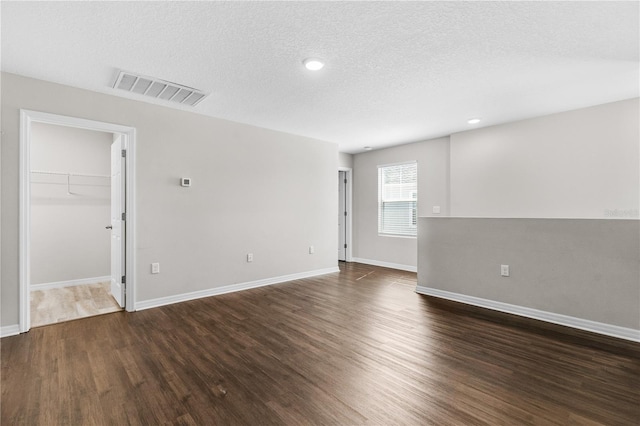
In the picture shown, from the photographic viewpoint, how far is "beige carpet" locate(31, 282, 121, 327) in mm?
3385

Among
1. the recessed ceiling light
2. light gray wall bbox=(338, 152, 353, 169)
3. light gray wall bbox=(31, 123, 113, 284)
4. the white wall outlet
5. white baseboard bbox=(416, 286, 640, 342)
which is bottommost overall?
white baseboard bbox=(416, 286, 640, 342)

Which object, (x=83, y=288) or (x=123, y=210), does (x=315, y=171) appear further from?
(x=83, y=288)

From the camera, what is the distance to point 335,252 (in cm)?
600

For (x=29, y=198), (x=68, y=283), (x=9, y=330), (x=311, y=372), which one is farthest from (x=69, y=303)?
(x=311, y=372)

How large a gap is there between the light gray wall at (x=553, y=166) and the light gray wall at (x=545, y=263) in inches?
43.2

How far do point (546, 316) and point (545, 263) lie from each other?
583 mm

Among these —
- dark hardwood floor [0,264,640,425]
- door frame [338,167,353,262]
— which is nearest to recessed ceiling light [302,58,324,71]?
dark hardwood floor [0,264,640,425]

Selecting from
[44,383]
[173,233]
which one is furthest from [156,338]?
[173,233]

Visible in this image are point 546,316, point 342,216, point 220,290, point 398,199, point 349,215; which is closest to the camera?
point 546,316

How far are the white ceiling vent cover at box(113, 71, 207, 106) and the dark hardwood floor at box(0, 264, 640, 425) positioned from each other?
2550mm

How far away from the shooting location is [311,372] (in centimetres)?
218

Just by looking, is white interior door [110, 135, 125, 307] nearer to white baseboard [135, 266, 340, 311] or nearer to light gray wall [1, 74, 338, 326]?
light gray wall [1, 74, 338, 326]

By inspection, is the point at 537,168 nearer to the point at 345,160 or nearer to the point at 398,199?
the point at 398,199

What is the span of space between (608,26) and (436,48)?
1.18 metres
